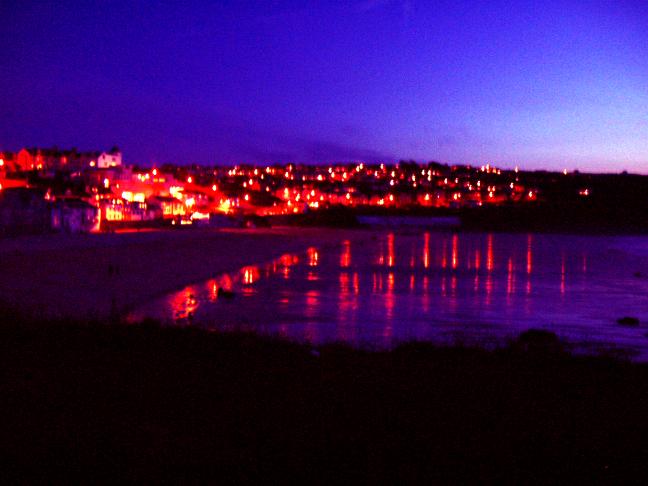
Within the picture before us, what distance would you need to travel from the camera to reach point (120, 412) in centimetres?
589

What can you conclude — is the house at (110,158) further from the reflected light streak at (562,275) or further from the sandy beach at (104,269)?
the reflected light streak at (562,275)

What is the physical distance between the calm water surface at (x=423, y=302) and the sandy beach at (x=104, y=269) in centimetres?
112

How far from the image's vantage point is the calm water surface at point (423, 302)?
14.1 m

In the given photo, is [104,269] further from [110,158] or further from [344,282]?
[110,158]

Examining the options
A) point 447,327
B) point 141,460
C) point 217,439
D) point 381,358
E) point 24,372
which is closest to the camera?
point 141,460

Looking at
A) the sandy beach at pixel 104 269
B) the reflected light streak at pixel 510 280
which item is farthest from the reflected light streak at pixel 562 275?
the sandy beach at pixel 104 269

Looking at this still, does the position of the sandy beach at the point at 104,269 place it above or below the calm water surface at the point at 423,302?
above

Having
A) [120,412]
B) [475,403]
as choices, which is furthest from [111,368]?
[475,403]

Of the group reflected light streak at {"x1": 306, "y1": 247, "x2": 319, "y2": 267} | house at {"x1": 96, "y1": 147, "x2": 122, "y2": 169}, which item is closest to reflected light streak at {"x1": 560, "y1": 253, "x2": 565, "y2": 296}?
A: reflected light streak at {"x1": 306, "y1": 247, "x2": 319, "y2": 267}

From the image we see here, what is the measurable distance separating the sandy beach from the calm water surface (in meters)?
1.12

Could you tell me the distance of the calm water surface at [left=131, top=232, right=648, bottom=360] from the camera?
14102mm

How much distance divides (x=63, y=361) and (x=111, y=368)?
1.94 feet

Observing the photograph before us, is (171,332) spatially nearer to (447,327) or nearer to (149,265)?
(447,327)

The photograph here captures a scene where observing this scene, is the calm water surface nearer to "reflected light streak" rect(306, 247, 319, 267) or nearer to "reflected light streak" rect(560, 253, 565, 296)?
"reflected light streak" rect(560, 253, 565, 296)
